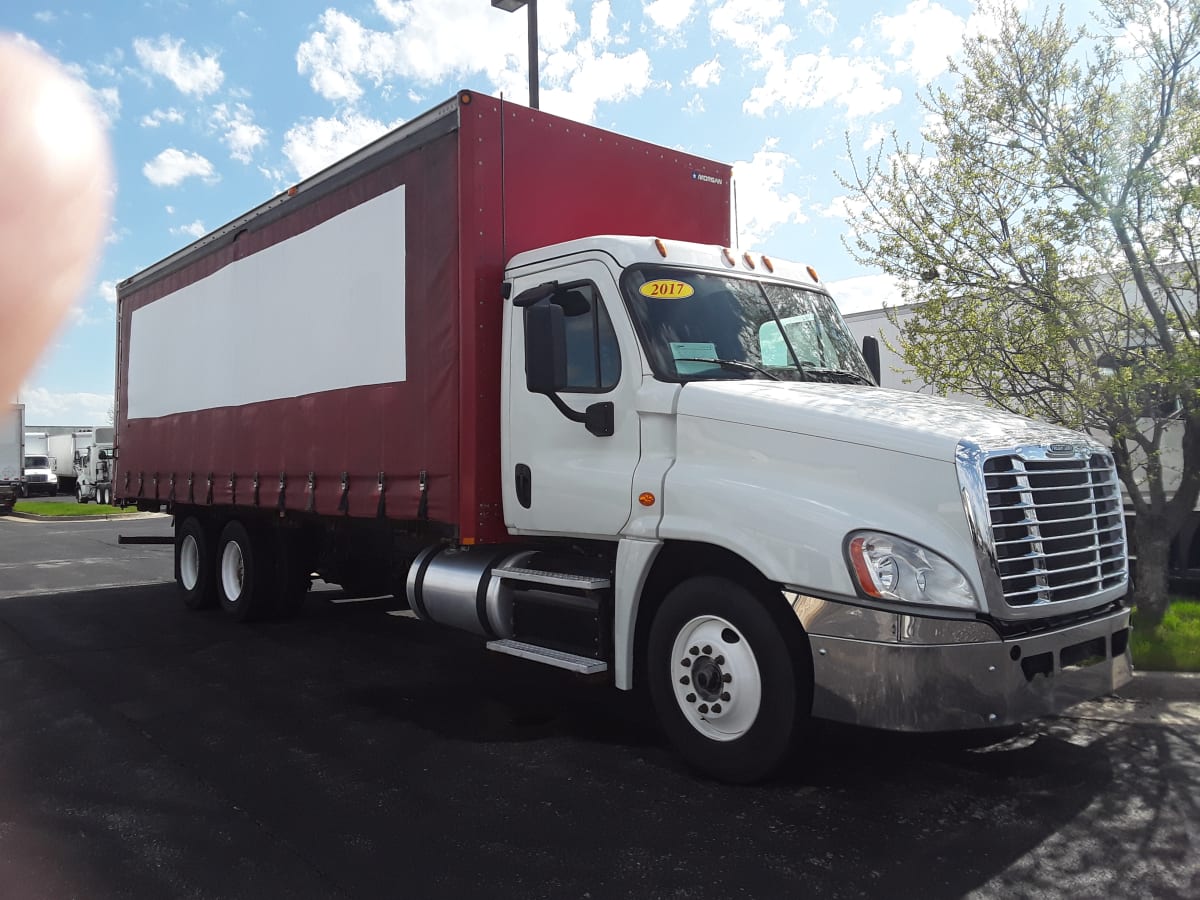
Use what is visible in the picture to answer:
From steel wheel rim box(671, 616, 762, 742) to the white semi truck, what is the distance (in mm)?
14

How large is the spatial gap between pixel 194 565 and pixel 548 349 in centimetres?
693

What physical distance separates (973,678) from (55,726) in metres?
5.20

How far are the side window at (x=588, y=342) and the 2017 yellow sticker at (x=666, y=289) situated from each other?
262mm

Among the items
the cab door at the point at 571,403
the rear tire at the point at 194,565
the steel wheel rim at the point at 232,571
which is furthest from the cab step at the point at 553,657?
the rear tire at the point at 194,565

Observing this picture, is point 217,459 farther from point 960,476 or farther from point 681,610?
point 960,476

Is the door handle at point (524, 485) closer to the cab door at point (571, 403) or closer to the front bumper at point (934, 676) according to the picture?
the cab door at point (571, 403)

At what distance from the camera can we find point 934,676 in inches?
155

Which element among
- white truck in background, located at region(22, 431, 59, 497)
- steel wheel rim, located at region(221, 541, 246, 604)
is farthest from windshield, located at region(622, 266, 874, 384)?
white truck in background, located at region(22, 431, 59, 497)

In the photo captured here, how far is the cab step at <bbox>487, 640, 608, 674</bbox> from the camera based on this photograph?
516 centimetres

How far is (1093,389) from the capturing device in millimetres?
7105

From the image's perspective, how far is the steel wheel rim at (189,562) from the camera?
33.8ft

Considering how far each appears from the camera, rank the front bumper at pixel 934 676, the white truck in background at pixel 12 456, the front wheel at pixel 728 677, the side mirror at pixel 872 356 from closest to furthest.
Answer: the front bumper at pixel 934 676
the front wheel at pixel 728 677
the side mirror at pixel 872 356
the white truck in background at pixel 12 456

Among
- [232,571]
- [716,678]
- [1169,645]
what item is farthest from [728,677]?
[232,571]

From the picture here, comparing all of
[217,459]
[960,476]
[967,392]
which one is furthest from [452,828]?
[217,459]
